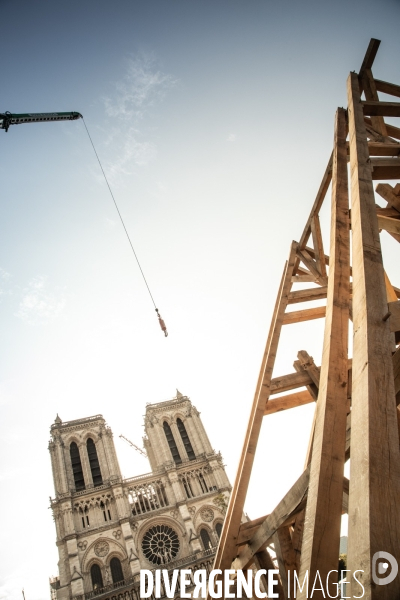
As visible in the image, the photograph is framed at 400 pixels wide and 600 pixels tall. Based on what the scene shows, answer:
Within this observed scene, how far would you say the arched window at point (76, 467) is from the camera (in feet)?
103

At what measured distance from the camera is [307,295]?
3.98 metres

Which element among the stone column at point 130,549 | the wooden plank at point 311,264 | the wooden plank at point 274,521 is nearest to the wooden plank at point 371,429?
the wooden plank at point 274,521

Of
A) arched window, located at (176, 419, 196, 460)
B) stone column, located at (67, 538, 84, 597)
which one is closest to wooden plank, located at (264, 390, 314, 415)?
stone column, located at (67, 538, 84, 597)

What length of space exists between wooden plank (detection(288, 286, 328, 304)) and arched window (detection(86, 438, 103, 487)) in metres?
34.6

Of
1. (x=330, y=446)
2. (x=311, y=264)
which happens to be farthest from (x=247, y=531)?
(x=311, y=264)

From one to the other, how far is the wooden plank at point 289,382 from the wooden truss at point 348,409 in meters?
0.01

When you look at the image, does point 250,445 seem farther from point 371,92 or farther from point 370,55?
point 370,55

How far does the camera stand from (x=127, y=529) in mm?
27969

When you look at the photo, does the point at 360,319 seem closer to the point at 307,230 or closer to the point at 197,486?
the point at 307,230

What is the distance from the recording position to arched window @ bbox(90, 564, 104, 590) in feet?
84.0

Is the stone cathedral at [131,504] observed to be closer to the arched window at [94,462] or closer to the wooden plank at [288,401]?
the arched window at [94,462]

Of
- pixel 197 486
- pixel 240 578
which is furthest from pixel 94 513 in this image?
pixel 240 578

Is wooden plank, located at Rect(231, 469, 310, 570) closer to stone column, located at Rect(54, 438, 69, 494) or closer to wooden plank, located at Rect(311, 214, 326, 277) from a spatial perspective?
wooden plank, located at Rect(311, 214, 326, 277)

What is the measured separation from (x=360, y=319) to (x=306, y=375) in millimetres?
1989
